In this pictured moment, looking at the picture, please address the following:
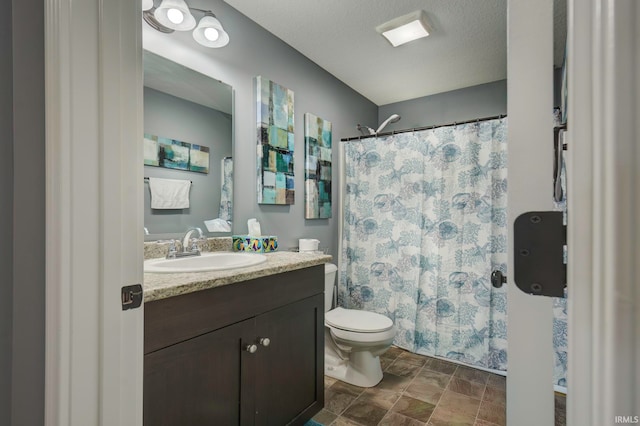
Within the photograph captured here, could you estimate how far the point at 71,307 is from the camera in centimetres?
58

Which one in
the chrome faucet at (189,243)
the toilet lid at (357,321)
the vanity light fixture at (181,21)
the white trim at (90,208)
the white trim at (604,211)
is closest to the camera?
the white trim at (604,211)

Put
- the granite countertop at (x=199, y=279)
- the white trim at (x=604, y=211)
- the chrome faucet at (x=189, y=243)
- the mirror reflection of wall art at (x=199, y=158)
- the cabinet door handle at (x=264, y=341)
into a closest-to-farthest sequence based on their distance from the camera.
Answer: the white trim at (x=604, y=211), the granite countertop at (x=199, y=279), the cabinet door handle at (x=264, y=341), the chrome faucet at (x=189, y=243), the mirror reflection of wall art at (x=199, y=158)

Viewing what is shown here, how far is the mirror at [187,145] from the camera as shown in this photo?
1509 millimetres

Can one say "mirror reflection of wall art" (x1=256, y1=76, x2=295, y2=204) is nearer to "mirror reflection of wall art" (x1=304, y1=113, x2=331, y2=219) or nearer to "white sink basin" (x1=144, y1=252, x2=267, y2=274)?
"mirror reflection of wall art" (x1=304, y1=113, x2=331, y2=219)

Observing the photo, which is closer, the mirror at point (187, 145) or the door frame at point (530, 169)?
the door frame at point (530, 169)

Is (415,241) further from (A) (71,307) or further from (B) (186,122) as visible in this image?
(A) (71,307)

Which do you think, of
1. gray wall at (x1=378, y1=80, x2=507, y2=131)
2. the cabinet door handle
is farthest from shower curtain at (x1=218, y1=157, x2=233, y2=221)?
gray wall at (x1=378, y1=80, x2=507, y2=131)

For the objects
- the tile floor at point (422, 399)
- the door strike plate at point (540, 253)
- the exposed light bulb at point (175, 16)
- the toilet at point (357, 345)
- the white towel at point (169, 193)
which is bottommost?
the tile floor at point (422, 399)

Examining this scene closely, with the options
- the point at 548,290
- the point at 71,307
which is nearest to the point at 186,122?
the point at 71,307

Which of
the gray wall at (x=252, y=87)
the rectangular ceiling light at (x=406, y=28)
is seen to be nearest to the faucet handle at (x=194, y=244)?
→ the gray wall at (x=252, y=87)

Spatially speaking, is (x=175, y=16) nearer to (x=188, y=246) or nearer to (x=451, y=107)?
(x=188, y=246)

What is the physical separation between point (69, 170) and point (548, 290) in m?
0.81

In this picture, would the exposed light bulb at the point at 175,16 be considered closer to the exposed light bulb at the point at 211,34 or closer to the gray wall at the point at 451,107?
the exposed light bulb at the point at 211,34

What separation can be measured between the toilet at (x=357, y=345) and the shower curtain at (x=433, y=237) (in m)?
0.50
